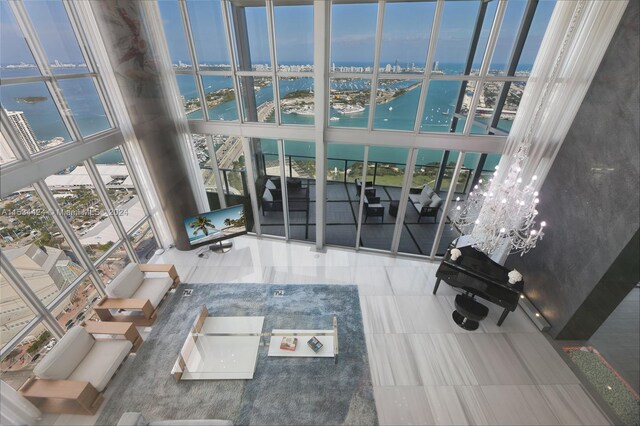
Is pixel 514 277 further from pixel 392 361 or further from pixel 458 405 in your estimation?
pixel 392 361

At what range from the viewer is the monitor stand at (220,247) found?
5879 mm

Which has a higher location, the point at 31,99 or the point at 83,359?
the point at 31,99

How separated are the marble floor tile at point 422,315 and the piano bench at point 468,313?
0.64 feet

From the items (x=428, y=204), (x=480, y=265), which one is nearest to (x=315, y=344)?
(x=480, y=265)

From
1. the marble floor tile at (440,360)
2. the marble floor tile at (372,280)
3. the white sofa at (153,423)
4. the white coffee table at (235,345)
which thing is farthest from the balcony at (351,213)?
the white sofa at (153,423)

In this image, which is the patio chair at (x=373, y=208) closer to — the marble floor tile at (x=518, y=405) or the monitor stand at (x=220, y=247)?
the monitor stand at (x=220, y=247)

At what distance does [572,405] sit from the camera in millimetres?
3281

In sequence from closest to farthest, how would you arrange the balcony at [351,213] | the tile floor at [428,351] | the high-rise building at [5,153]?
the high-rise building at [5,153] < the tile floor at [428,351] < the balcony at [351,213]

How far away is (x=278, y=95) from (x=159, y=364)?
4623 mm

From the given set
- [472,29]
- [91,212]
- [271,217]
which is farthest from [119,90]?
[472,29]

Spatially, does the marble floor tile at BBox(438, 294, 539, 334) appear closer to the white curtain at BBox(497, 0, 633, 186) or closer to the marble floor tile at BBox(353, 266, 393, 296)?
the marble floor tile at BBox(353, 266, 393, 296)

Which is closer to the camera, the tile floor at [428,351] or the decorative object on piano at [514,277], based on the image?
the tile floor at [428,351]

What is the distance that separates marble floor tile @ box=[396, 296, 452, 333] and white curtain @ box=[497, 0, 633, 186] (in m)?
2.54

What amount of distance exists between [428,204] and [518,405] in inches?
165
